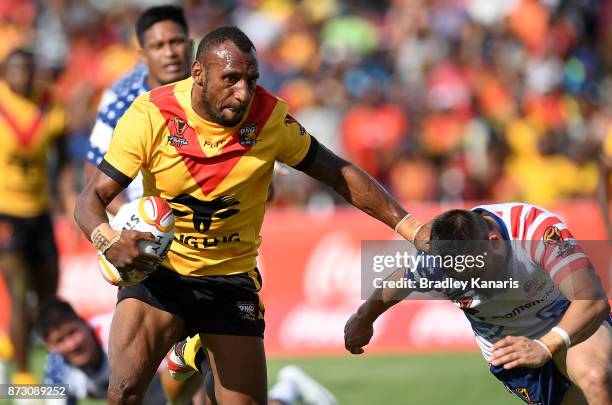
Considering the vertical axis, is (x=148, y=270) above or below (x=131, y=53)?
below

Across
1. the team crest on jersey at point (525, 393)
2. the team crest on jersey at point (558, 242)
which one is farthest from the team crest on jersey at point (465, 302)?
the team crest on jersey at point (525, 393)

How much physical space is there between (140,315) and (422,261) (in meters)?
1.56

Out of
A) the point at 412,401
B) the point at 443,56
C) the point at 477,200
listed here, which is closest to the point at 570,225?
the point at 477,200

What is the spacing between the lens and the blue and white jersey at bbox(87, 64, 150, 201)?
8.23 metres

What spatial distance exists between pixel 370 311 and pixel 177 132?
151 cm

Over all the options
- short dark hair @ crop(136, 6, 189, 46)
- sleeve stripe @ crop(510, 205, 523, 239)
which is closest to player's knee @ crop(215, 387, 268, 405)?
sleeve stripe @ crop(510, 205, 523, 239)

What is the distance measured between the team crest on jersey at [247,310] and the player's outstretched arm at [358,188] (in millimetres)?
802

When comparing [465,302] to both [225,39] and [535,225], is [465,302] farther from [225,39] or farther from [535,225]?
[225,39]

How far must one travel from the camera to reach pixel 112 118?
830 centimetres

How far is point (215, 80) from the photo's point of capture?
19.7 feet

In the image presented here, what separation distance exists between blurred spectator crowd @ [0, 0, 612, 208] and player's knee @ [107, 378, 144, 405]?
30.0ft

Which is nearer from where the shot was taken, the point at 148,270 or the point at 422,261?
the point at 148,270

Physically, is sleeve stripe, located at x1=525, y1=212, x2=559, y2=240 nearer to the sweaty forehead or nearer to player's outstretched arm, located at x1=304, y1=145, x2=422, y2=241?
player's outstretched arm, located at x1=304, y1=145, x2=422, y2=241

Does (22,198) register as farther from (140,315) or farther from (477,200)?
(477,200)
